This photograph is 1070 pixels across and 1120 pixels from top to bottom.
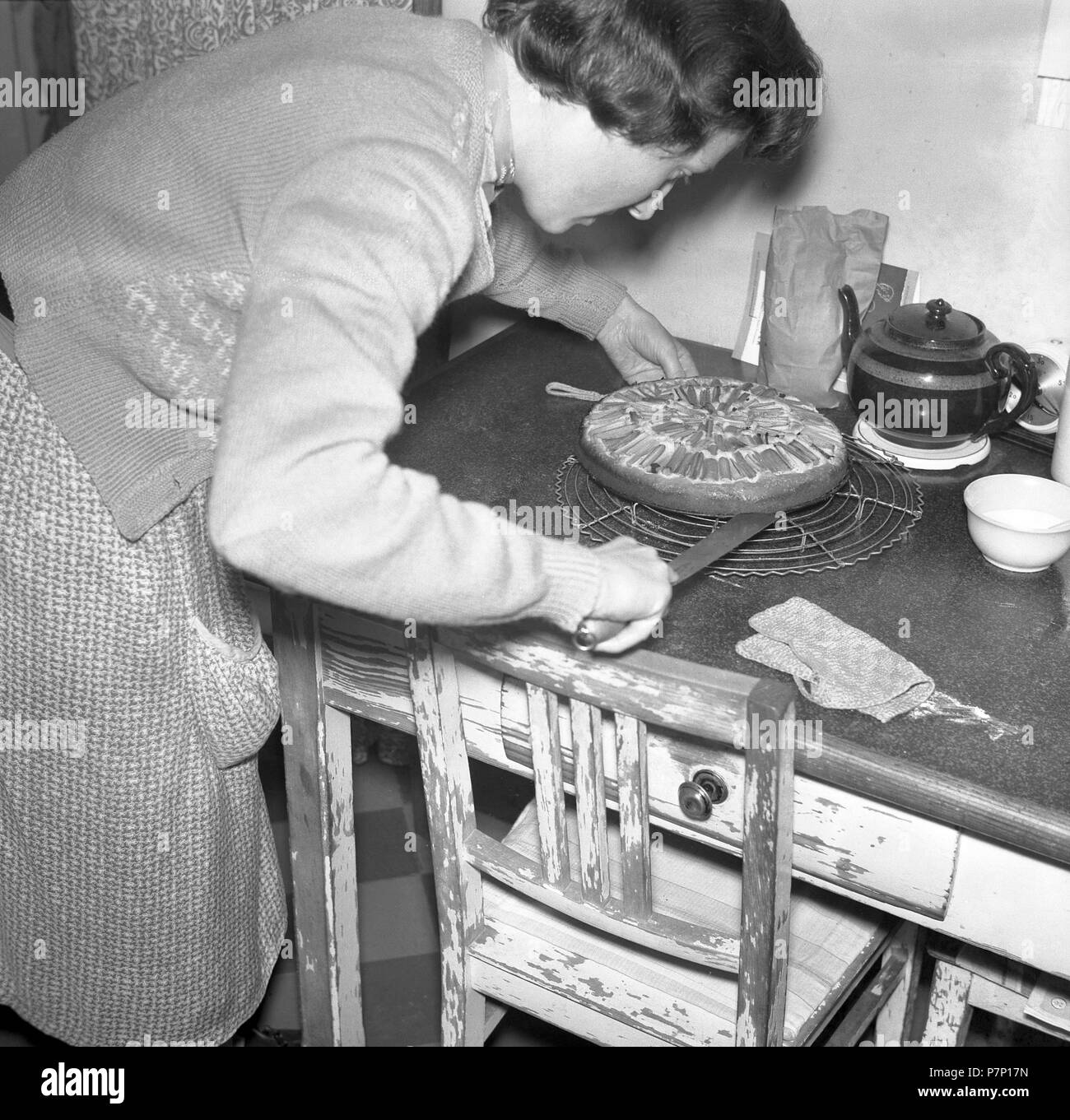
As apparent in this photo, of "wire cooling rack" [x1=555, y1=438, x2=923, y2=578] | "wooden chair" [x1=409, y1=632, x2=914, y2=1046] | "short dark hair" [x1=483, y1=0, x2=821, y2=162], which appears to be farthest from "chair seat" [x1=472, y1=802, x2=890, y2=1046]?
"short dark hair" [x1=483, y1=0, x2=821, y2=162]

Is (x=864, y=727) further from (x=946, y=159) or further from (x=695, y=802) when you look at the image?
(x=946, y=159)

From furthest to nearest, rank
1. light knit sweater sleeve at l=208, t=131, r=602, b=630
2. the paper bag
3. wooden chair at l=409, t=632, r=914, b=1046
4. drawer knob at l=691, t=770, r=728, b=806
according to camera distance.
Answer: the paper bag
drawer knob at l=691, t=770, r=728, b=806
wooden chair at l=409, t=632, r=914, b=1046
light knit sweater sleeve at l=208, t=131, r=602, b=630

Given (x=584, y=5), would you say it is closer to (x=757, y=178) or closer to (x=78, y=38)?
(x=757, y=178)

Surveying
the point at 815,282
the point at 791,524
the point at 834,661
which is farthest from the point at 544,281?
the point at 834,661

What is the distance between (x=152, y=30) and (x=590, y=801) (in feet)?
5.00

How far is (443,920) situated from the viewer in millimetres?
1320

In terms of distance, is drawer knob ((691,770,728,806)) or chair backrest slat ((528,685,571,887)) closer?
chair backrest slat ((528,685,571,887))

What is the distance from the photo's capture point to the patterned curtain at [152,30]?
75.7 inches

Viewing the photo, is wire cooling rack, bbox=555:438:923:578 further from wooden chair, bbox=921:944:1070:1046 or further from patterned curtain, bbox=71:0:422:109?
patterned curtain, bbox=71:0:422:109

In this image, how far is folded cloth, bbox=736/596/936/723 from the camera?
3.80 ft

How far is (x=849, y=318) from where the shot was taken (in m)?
1.72

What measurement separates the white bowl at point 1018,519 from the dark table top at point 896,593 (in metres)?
0.03

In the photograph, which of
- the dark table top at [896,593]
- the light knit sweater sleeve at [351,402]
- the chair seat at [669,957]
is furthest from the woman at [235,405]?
the chair seat at [669,957]

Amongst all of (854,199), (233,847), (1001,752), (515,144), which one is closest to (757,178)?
(854,199)
